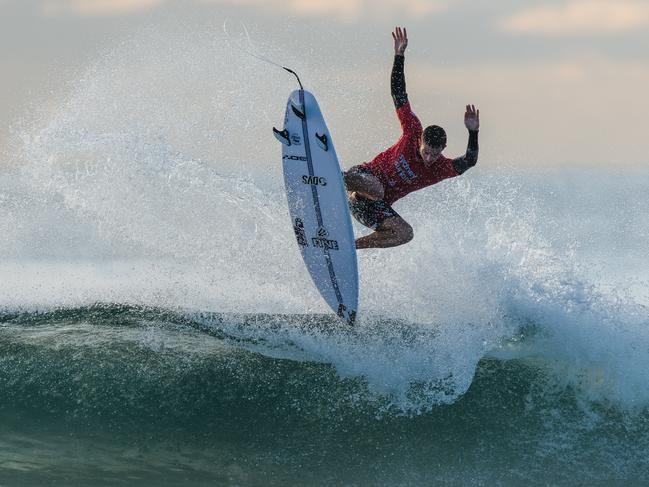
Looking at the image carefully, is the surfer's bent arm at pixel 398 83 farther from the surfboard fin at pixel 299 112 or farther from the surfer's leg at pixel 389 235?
the surfer's leg at pixel 389 235

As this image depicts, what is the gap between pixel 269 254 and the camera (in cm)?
912

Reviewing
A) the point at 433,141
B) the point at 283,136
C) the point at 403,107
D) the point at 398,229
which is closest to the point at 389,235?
the point at 398,229

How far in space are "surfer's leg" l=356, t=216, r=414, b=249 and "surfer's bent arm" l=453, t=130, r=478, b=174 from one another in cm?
75

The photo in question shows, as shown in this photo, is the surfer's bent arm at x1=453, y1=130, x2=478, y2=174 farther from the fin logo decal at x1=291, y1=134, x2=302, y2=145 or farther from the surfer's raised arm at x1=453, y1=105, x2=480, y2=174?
the fin logo decal at x1=291, y1=134, x2=302, y2=145

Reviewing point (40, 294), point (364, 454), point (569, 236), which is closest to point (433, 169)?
point (364, 454)

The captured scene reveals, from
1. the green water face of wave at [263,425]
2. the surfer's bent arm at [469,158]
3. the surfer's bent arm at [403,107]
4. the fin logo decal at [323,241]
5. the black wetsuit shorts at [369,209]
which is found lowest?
the green water face of wave at [263,425]

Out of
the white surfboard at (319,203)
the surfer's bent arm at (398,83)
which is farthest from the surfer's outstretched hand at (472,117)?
the white surfboard at (319,203)

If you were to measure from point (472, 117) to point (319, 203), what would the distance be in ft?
5.30

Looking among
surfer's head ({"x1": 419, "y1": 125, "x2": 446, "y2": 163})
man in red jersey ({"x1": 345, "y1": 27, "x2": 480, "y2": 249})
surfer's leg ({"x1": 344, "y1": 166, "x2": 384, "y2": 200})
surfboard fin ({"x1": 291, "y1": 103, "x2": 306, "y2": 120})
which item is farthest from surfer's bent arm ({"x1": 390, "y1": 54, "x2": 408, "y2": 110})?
surfboard fin ({"x1": 291, "y1": 103, "x2": 306, "y2": 120})

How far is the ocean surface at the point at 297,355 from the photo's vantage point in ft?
22.9

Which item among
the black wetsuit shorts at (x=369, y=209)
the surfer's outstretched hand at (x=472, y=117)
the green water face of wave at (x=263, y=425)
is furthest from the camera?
the black wetsuit shorts at (x=369, y=209)

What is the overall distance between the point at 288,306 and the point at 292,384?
2.12 metres

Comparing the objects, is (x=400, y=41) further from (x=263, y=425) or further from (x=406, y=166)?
(x=263, y=425)

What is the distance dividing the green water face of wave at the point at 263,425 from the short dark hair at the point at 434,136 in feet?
7.40
